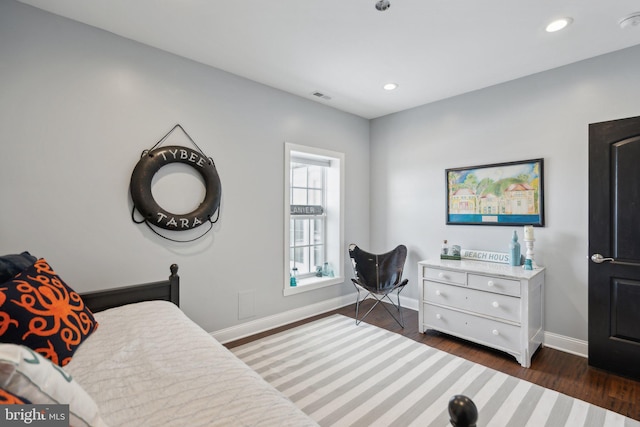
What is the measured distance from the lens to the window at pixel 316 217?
3713 millimetres

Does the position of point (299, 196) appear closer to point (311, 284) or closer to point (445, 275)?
point (311, 284)

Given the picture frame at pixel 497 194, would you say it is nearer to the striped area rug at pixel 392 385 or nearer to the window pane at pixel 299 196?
the striped area rug at pixel 392 385

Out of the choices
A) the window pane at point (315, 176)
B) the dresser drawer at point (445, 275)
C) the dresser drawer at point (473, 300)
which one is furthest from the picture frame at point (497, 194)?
the window pane at point (315, 176)

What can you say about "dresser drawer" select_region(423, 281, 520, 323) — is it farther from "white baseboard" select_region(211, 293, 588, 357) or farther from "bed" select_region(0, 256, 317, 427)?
"bed" select_region(0, 256, 317, 427)

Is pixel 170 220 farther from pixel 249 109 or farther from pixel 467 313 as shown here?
pixel 467 313

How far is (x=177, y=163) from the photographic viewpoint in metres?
2.53

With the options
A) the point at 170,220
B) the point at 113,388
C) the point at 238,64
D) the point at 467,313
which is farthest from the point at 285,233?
the point at 113,388

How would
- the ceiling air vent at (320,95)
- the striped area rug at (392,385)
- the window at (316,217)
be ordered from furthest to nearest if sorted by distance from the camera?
1. the window at (316,217)
2. the ceiling air vent at (320,95)
3. the striped area rug at (392,385)

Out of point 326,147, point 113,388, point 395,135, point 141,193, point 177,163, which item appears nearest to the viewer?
point 113,388

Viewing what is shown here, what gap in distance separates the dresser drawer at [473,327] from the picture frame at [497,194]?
3.31ft

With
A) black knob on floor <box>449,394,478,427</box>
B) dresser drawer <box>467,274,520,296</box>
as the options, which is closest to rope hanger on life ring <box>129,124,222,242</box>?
→ black knob on floor <box>449,394,478,427</box>

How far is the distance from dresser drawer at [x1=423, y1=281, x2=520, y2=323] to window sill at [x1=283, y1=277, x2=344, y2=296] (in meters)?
1.15

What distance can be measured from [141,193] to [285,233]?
1447 mm

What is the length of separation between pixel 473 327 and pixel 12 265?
3303 mm
